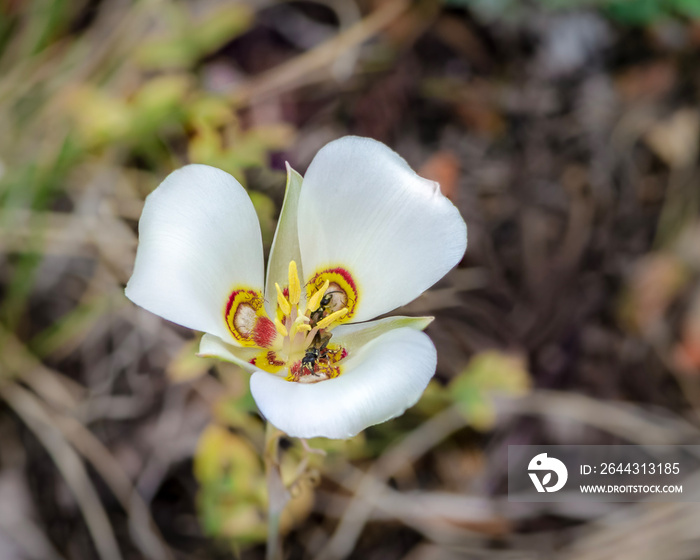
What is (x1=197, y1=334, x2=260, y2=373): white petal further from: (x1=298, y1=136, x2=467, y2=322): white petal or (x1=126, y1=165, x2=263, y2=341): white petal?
(x1=298, y1=136, x2=467, y2=322): white petal

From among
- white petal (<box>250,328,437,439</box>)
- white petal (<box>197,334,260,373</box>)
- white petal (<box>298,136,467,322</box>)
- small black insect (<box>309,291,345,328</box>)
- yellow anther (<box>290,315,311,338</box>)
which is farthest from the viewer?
small black insect (<box>309,291,345,328</box>)

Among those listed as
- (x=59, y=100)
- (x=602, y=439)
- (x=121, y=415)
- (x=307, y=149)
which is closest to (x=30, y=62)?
(x=59, y=100)

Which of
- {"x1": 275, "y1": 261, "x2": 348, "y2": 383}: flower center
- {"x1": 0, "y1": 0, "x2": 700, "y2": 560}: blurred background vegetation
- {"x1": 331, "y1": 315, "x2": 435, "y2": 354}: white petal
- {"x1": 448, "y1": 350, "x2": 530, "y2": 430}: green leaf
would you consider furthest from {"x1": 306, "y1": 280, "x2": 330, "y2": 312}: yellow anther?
{"x1": 448, "y1": 350, "x2": 530, "y2": 430}: green leaf

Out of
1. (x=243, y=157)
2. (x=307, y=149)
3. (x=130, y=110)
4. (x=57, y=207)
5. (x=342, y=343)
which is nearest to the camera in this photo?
(x=342, y=343)

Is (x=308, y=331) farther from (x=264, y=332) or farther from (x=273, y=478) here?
(x=273, y=478)

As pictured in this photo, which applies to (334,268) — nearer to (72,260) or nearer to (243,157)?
(243,157)

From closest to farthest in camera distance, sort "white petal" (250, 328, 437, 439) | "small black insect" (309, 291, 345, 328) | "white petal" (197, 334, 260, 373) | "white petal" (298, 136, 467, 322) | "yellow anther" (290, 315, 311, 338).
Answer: "white petal" (250, 328, 437, 439), "white petal" (197, 334, 260, 373), "white petal" (298, 136, 467, 322), "yellow anther" (290, 315, 311, 338), "small black insect" (309, 291, 345, 328)

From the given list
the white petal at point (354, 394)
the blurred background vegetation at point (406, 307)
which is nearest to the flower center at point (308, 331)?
the white petal at point (354, 394)

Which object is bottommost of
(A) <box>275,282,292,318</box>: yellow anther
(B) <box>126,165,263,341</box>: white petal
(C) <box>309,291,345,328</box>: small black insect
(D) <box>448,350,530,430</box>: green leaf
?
(D) <box>448,350,530,430</box>: green leaf
